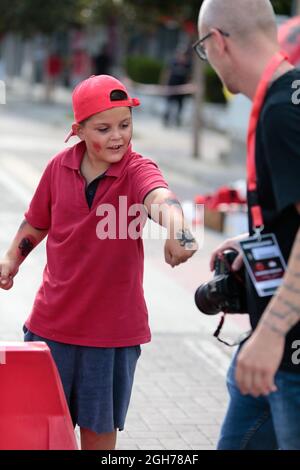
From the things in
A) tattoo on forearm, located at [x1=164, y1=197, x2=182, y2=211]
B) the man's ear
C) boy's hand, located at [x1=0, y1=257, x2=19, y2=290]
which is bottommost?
boy's hand, located at [x1=0, y1=257, x2=19, y2=290]

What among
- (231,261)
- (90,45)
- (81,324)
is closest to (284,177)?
(231,261)

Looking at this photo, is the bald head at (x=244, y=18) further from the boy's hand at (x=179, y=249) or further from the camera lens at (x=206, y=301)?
the camera lens at (x=206, y=301)

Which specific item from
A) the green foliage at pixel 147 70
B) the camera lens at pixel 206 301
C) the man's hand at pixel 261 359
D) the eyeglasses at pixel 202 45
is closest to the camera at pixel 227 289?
the camera lens at pixel 206 301

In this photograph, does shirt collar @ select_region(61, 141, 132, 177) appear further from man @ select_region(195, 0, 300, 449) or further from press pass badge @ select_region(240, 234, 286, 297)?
press pass badge @ select_region(240, 234, 286, 297)

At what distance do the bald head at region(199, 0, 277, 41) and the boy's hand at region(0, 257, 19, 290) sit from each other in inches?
56.4

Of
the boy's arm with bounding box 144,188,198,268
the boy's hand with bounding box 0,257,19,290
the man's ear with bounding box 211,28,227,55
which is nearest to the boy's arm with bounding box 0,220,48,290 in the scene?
the boy's hand with bounding box 0,257,19,290

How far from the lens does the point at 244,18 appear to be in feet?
10.2

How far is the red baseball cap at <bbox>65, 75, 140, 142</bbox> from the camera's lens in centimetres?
381

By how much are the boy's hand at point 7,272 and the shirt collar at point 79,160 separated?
47 cm

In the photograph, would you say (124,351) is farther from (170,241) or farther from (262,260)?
(262,260)

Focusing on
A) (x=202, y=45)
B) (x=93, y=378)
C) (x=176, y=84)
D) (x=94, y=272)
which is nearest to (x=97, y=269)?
(x=94, y=272)

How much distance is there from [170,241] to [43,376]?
57 centimetres

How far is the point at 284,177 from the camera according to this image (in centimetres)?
289

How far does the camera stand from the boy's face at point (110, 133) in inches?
151
